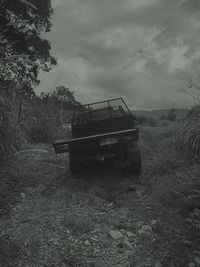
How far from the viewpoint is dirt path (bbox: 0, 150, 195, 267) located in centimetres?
393

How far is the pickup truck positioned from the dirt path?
469 mm

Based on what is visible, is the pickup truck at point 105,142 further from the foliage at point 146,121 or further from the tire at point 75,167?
the foliage at point 146,121

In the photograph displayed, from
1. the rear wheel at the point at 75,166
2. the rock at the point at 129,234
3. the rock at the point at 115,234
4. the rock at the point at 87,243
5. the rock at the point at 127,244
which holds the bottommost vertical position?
the rock at the point at 127,244

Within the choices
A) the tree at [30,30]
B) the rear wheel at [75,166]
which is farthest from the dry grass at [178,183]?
the tree at [30,30]

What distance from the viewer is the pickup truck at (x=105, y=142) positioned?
7117 millimetres

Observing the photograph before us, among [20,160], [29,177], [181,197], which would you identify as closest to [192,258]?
[181,197]

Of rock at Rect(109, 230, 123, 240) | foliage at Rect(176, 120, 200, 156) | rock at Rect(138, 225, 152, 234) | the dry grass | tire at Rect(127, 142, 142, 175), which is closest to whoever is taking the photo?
rock at Rect(109, 230, 123, 240)

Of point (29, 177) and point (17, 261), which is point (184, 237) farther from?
point (29, 177)

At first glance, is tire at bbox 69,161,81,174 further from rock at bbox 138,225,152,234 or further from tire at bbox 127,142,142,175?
rock at bbox 138,225,152,234

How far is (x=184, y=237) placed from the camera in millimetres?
4348

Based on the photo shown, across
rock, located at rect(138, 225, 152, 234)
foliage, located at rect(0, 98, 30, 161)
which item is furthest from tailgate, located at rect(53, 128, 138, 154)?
rock, located at rect(138, 225, 152, 234)

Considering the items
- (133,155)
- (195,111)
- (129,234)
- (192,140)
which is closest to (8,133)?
(133,155)

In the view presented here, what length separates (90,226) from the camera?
15.7 ft

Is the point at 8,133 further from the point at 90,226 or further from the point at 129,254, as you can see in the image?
the point at 129,254
